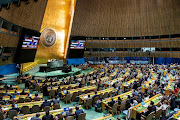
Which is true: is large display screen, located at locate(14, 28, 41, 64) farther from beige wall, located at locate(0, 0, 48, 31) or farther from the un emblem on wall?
the un emblem on wall

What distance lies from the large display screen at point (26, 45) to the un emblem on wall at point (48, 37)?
245 inches

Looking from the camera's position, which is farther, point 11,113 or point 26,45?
point 26,45

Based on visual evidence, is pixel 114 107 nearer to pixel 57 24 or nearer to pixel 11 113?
pixel 11 113

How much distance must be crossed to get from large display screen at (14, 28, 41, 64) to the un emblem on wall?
6211mm

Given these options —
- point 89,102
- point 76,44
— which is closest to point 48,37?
point 76,44

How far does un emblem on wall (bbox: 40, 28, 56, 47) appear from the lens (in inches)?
904

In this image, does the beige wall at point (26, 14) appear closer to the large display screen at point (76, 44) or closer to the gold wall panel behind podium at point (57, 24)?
the gold wall panel behind podium at point (57, 24)

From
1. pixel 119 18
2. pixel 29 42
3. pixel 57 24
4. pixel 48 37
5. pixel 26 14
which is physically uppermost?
pixel 119 18

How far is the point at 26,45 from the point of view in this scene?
15.4 metres

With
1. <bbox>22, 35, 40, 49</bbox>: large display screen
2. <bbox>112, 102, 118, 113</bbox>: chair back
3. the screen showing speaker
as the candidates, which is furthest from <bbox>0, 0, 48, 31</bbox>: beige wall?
<bbox>112, 102, 118, 113</bbox>: chair back

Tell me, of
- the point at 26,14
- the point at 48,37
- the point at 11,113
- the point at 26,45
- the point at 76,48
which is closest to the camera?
the point at 11,113

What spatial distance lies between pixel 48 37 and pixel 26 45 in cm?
837

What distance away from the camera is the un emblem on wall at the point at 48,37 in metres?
23.0

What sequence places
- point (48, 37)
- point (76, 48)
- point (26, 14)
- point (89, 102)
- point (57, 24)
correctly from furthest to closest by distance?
point (76, 48) < point (57, 24) < point (48, 37) < point (26, 14) < point (89, 102)
